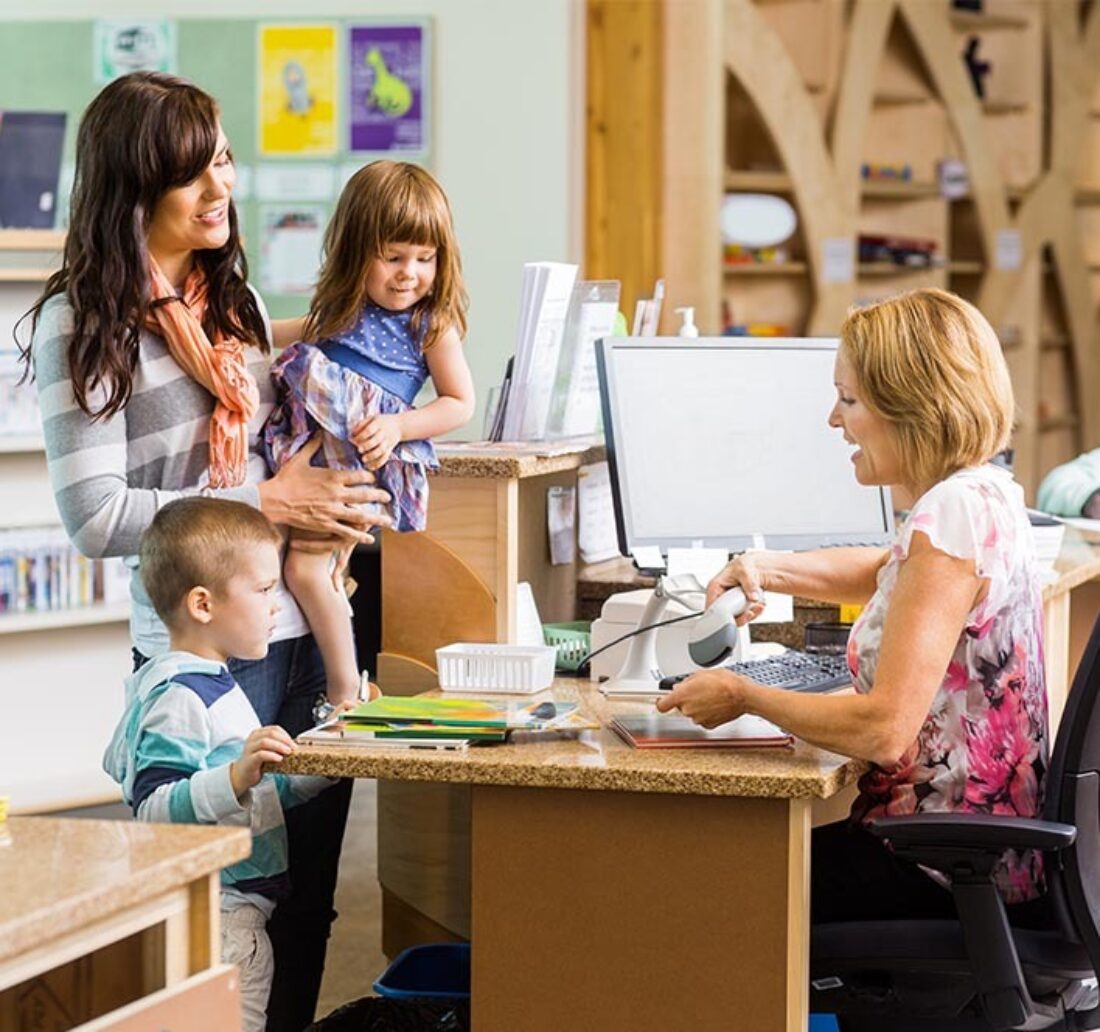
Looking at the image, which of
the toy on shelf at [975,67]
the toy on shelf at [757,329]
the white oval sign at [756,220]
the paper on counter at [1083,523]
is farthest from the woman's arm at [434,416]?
the toy on shelf at [975,67]

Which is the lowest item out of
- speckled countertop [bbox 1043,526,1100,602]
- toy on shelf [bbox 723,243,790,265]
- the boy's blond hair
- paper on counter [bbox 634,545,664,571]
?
speckled countertop [bbox 1043,526,1100,602]

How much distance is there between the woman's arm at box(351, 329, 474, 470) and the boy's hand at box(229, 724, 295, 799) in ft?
1.96

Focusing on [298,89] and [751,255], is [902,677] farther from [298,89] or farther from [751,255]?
[751,255]

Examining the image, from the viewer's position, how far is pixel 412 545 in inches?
119

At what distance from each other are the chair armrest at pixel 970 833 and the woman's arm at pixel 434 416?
895 mm

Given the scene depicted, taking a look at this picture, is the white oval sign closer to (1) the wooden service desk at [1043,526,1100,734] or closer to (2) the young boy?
(1) the wooden service desk at [1043,526,1100,734]

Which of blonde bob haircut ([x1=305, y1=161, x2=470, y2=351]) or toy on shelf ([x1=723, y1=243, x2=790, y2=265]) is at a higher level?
toy on shelf ([x1=723, y1=243, x2=790, y2=265])

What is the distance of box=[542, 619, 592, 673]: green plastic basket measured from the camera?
297 cm

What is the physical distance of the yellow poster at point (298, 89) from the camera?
6043 mm

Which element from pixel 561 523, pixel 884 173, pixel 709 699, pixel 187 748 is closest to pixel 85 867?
pixel 187 748

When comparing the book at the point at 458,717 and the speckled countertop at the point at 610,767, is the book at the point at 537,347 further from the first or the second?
the speckled countertop at the point at 610,767

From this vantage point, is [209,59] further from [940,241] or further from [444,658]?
[444,658]

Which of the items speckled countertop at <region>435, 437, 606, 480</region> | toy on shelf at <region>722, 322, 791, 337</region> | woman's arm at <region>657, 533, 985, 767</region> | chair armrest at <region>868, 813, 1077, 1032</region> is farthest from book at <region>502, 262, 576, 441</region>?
toy on shelf at <region>722, 322, 791, 337</region>

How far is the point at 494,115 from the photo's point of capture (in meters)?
6.06
